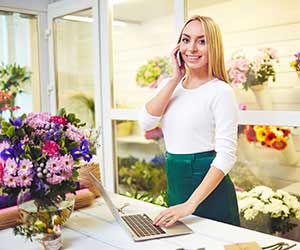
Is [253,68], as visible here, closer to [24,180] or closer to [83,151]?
[83,151]

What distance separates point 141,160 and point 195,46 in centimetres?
251

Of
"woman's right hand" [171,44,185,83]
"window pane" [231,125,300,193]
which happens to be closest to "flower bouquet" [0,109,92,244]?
"woman's right hand" [171,44,185,83]

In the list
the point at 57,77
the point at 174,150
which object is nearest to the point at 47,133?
the point at 174,150

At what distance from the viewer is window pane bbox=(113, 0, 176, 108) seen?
288 centimetres

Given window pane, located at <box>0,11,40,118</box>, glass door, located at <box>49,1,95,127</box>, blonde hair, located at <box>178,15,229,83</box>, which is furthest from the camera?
window pane, located at <box>0,11,40,118</box>

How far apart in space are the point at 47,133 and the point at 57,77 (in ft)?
7.21

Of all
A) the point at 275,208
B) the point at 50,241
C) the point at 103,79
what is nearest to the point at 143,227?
the point at 50,241

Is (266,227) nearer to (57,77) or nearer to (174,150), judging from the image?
(174,150)

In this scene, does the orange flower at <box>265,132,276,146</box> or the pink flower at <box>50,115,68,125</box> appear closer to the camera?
the pink flower at <box>50,115,68,125</box>

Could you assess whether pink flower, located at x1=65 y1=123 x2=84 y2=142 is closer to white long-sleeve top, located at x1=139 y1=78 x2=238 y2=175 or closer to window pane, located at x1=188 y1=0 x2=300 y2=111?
white long-sleeve top, located at x1=139 y1=78 x2=238 y2=175

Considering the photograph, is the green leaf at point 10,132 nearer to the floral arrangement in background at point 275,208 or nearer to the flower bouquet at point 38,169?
the flower bouquet at point 38,169

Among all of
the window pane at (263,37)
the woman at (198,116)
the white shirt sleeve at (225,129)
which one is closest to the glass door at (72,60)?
the window pane at (263,37)

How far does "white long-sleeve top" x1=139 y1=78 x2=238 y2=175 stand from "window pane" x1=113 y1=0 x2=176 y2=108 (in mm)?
1156

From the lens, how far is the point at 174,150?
160 cm
